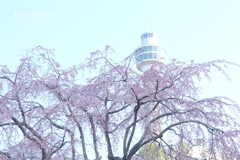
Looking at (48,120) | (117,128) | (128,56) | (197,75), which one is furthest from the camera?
(117,128)

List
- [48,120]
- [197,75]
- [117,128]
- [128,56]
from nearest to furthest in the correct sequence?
[197,75]
[128,56]
[48,120]
[117,128]

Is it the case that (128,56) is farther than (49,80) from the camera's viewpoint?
No

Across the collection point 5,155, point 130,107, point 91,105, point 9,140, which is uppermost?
point 130,107

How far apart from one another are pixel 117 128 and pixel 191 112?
5.40ft

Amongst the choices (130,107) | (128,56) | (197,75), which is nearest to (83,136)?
(130,107)

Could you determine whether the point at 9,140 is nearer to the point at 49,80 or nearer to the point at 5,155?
the point at 5,155

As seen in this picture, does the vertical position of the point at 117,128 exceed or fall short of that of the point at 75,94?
it falls short

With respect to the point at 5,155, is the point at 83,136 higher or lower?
higher

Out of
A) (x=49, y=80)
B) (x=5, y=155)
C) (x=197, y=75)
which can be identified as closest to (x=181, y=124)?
(x=197, y=75)

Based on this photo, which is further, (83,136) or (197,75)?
(83,136)

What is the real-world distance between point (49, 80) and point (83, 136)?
4.32 ft

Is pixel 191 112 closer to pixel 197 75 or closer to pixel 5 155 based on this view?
pixel 197 75

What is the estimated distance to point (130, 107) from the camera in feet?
20.1

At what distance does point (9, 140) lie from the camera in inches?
225
